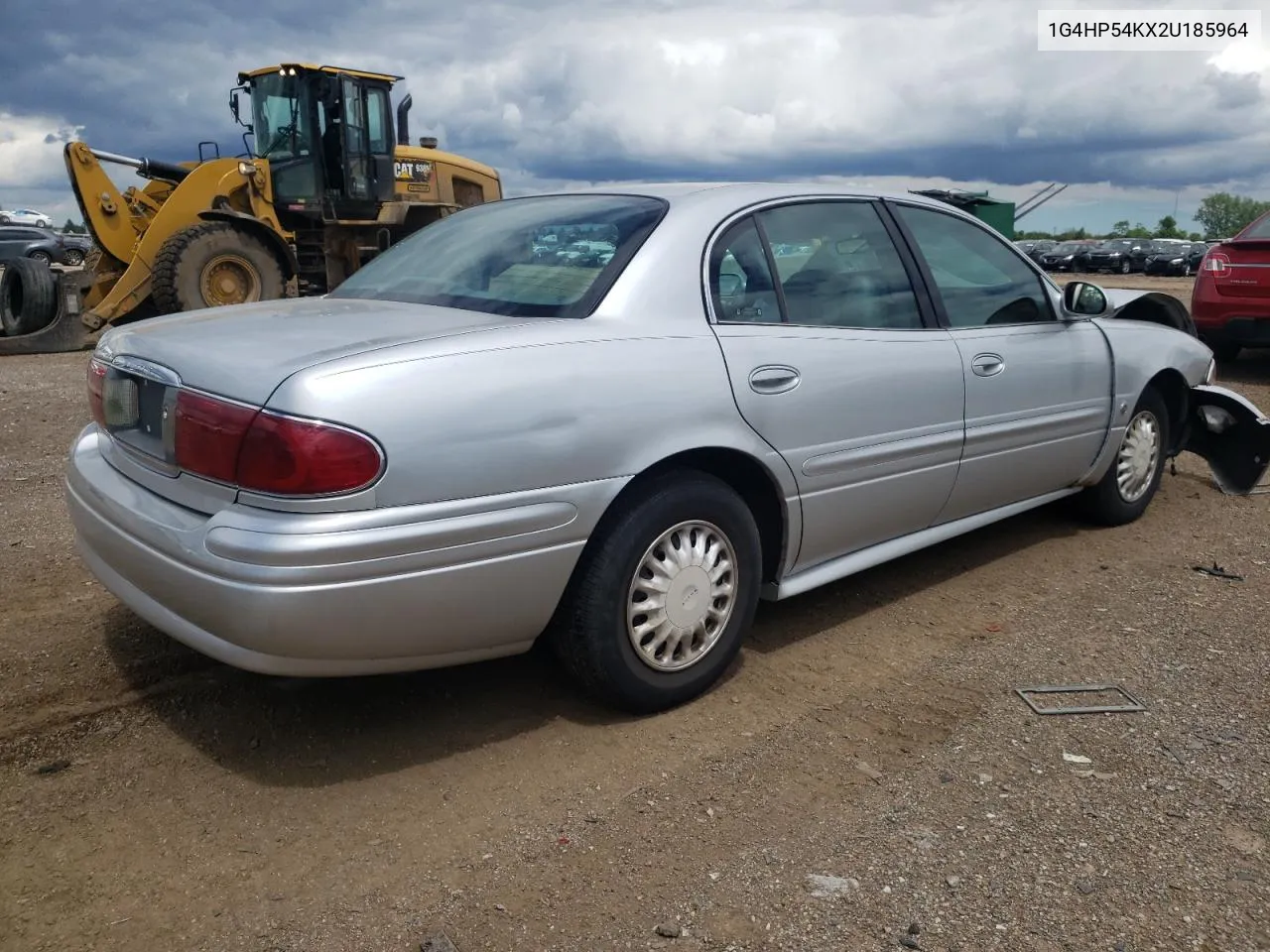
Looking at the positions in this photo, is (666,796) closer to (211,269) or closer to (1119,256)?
(211,269)

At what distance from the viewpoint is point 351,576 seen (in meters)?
2.47

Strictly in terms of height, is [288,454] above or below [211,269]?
below

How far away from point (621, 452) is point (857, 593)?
176cm

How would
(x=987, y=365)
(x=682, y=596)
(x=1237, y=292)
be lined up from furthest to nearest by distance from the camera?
(x=1237, y=292), (x=987, y=365), (x=682, y=596)

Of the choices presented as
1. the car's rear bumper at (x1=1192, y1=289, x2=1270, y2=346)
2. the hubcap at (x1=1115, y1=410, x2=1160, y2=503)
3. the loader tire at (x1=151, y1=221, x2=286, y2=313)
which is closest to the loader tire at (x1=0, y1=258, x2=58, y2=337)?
the loader tire at (x1=151, y1=221, x2=286, y2=313)

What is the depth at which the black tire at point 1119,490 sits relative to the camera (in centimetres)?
498

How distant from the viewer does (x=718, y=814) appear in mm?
2672

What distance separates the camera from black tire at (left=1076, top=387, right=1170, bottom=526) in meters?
4.98

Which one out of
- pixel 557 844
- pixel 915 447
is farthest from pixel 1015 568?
pixel 557 844

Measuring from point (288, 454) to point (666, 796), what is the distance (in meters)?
1.27

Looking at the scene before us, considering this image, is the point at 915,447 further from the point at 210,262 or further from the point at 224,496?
the point at 210,262

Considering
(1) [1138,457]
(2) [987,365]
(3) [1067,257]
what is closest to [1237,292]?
(1) [1138,457]

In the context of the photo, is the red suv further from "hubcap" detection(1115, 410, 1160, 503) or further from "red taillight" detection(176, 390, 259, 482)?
"red taillight" detection(176, 390, 259, 482)

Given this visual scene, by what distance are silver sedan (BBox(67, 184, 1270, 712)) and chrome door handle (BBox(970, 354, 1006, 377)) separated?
13 millimetres
